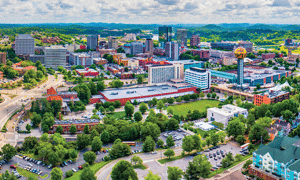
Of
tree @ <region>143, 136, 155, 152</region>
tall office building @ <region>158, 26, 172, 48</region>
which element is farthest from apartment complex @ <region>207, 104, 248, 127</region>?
tall office building @ <region>158, 26, 172, 48</region>

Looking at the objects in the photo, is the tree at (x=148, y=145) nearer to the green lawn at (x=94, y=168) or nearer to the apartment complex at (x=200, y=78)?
the green lawn at (x=94, y=168)

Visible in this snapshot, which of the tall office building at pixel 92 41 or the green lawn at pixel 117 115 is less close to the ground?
the tall office building at pixel 92 41

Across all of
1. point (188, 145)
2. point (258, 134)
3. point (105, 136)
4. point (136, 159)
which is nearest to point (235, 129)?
point (258, 134)

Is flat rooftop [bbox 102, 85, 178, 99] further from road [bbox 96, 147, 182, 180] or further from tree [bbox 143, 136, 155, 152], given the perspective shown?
A: road [bbox 96, 147, 182, 180]

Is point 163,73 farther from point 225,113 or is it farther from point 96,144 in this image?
point 96,144

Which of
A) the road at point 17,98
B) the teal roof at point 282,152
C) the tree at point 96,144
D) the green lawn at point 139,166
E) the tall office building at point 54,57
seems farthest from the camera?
the tall office building at point 54,57

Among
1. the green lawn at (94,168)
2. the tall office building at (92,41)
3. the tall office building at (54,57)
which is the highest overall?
the tall office building at (92,41)

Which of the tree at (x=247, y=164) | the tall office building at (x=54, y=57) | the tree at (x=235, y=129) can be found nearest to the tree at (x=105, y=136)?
the tree at (x=235, y=129)
